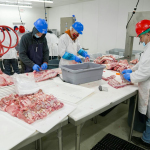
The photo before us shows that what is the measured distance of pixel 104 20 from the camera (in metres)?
6.63

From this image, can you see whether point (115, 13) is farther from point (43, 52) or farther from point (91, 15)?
point (43, 52)

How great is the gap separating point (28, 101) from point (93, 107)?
2.02 ft

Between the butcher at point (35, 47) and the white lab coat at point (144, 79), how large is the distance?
4.90ft

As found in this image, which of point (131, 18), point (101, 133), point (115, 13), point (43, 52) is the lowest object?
point (101, 133)

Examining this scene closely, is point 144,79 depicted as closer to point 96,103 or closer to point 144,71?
point 144,71

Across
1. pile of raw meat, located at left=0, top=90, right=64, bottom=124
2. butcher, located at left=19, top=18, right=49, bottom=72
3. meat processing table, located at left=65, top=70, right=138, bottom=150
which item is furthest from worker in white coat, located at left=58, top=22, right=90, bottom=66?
pile of raw meat, located at left=0, top=90, right=64, bottom=124

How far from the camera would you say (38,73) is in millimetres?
2291

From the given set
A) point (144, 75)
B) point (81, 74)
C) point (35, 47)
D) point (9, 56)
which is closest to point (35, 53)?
point (35, 47)

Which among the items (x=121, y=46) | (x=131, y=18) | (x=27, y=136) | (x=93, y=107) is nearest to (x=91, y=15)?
(x=121, y=46)

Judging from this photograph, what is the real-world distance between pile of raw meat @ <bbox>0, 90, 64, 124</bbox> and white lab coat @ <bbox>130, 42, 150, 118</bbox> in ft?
3.41

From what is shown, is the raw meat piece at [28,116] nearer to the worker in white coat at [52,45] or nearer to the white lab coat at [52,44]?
the worker in white coat at [52,45]

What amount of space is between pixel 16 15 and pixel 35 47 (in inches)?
308

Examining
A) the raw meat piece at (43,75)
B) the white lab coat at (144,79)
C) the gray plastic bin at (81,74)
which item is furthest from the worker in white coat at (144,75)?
the raw meat piece at (43,75)

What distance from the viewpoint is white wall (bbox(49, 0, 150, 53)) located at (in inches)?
229
